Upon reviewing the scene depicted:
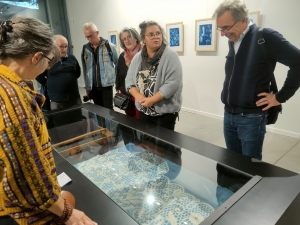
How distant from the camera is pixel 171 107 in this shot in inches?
78.1

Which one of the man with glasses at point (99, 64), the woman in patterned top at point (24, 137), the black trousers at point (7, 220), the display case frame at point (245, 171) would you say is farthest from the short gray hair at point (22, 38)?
the man with glasses at point (99, 64)

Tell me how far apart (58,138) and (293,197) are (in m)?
1.73

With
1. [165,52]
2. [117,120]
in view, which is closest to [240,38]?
[165,52]

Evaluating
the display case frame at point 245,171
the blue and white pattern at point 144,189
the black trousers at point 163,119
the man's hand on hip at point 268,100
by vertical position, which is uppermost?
the man's hand on hip at point 268,100

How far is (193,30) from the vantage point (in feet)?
13.4

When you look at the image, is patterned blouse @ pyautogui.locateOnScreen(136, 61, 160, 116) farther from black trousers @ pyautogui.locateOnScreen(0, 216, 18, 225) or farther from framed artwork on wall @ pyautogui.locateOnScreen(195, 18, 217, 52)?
framed artwork on wall @ pyautogui.locateOnScreen(195, 18, 217, 52)

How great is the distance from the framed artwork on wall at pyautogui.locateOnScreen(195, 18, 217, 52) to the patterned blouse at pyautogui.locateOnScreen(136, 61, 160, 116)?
7.34ft

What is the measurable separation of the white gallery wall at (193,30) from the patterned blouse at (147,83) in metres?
2.11

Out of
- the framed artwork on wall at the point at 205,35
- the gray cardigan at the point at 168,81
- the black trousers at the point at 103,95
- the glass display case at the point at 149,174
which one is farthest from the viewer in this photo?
the framed artwork on wall at the point at 205,35

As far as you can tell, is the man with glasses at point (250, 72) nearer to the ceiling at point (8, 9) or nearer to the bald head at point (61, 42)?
the bald head at point (61, 42)

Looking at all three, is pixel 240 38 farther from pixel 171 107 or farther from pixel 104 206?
pixel 104 206

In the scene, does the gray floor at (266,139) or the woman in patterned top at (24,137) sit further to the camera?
the gray floor at (266,139)

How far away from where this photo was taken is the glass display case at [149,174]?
115 cm

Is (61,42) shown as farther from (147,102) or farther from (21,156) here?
(21,156)
